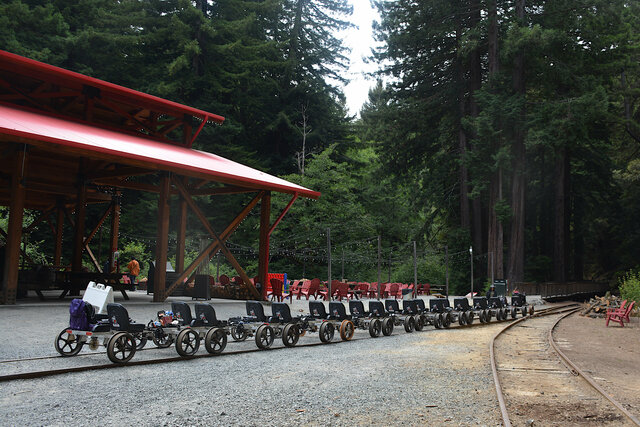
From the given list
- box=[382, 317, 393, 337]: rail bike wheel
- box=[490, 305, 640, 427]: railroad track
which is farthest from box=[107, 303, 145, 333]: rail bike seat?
box=[382, 317, 393, 337]: rail bike wheel

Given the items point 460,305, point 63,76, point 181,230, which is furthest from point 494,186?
point 63,76

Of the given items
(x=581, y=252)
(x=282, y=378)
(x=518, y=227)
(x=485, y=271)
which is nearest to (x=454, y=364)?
(x=282, y=378)

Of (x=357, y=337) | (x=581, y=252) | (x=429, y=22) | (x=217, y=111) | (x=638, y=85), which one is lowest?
(x=357, y=337)

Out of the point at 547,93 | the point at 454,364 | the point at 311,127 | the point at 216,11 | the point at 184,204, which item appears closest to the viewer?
the point at 454,364

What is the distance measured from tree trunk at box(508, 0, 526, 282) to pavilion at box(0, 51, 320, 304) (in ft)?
59.6

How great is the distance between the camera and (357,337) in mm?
12992

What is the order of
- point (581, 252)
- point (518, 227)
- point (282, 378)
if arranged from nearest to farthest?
1. point (282, 378)
2. point (518, 227)
3. point (581, 252)

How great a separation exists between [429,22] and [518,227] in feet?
49.1

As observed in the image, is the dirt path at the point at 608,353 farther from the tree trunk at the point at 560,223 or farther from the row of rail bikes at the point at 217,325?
the tree trunk at the point at 560,223

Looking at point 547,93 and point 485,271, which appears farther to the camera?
point 485,271

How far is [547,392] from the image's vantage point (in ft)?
24.7

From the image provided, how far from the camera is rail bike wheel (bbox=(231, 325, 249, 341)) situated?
418 inches

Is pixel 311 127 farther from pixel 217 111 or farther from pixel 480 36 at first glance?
pixel 480 36

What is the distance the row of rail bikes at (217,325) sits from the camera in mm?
8242
